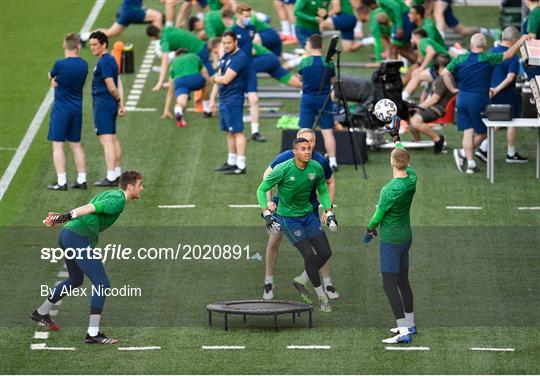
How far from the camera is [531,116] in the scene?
72.9ft

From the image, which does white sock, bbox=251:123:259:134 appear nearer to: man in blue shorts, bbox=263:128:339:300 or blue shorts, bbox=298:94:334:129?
blue shorts, bbox=298:94:334:129

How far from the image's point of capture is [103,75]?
20391 millimetres

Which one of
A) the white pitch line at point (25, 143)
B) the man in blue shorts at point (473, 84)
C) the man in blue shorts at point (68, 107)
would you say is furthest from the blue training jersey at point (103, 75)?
the man in blue shorts at point (473, 84)

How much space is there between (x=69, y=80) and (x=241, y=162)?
2.78 meters

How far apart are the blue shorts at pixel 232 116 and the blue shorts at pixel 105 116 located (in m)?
1.56

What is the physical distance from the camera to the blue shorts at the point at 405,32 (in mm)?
25859

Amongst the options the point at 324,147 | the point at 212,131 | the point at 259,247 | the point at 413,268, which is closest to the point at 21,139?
the point at 212,131

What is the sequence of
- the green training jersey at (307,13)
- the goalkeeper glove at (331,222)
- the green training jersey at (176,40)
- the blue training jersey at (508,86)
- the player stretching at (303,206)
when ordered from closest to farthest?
the goalkeeper glove at (331,222) → the player stretching at (303,206) → the blue training jersey at (508,86) → the green training jersey at (176,40) → the green training jersey at (307,13)

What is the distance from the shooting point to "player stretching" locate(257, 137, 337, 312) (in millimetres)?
15453

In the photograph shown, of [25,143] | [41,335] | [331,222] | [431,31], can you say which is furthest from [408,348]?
[431,31]

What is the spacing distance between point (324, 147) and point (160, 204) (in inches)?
112

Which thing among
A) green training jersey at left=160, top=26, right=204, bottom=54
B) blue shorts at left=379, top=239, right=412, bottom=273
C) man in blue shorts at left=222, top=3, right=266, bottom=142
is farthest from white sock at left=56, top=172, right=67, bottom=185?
blue shorts at left=379, top=239, right=412, bottom=273

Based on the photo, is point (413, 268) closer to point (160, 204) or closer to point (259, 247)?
point (259, 247)

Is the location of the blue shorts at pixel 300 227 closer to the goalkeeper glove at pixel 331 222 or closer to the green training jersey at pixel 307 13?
the goalkeeper glove at pixel 331 222
